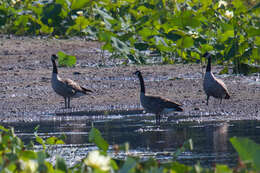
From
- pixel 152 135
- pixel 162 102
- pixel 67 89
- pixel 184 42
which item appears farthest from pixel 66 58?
pixel 152 135

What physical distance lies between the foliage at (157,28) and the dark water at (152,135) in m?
1.86

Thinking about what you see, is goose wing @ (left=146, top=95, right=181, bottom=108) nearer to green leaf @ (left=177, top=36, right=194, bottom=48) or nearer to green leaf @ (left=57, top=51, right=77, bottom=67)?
green leaf @ (left=177, top=36, right=194, bottom=48)

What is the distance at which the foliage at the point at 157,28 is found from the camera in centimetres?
1477

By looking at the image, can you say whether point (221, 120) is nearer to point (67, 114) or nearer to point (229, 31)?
point (67, 114)

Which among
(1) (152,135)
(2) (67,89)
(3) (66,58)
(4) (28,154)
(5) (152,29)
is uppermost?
(5) (152,29)

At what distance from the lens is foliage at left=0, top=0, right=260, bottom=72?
14.8 metres

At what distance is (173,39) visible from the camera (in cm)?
1520

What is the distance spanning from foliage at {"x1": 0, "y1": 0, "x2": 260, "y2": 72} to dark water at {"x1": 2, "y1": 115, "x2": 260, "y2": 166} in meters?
1.86

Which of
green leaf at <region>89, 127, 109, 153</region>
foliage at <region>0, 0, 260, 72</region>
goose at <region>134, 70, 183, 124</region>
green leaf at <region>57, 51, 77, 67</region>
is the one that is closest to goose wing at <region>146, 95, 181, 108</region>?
goose at <region>134, 70, 183, 124</region>

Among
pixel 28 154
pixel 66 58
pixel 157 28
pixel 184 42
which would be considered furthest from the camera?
pixel 157 28

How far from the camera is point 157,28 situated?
16.7m

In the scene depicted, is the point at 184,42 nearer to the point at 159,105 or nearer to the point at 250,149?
the point at 159,105

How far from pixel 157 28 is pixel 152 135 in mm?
7652

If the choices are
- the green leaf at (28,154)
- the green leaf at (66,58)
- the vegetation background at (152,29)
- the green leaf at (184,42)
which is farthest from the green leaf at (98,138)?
the green leaf at (66,58)
